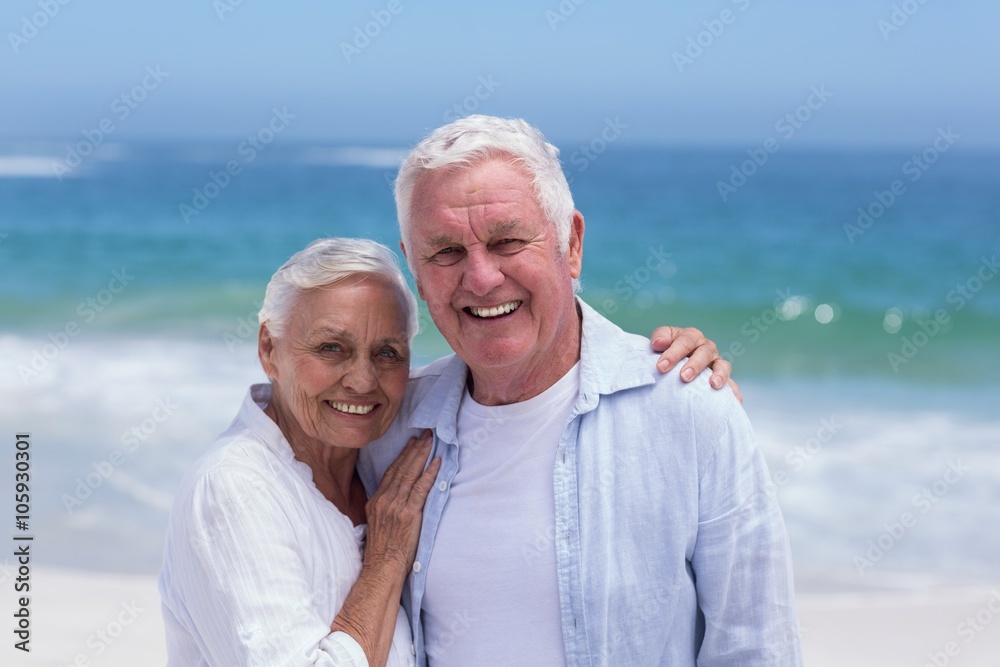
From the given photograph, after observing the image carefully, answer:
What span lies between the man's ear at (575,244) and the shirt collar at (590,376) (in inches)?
5.0

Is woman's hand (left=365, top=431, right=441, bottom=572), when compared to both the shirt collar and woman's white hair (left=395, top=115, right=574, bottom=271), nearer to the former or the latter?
the shirt collar

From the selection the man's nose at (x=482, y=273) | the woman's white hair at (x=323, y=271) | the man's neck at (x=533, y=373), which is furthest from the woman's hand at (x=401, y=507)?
the man's nose at (x=482, y=273)

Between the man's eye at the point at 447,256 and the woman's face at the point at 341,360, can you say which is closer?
the man's eye at the point at 447,256

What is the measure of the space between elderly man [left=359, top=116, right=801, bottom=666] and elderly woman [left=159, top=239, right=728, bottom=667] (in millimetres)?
117

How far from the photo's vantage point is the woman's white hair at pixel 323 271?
8.34 ft

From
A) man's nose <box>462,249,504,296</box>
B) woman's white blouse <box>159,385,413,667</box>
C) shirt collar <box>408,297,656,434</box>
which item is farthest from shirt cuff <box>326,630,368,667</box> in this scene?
man's nose <box>462,249,504,296</box>

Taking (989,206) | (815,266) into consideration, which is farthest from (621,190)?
(815,266)

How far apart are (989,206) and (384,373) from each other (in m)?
20.4

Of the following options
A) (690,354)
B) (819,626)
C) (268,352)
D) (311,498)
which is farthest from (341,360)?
(819,626)

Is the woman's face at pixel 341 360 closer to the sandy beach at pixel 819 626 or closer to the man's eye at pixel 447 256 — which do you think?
the man's eye at pixel 447 256

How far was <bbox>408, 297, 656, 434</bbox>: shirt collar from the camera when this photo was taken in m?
2.47

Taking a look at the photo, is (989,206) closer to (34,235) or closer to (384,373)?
(34,235)

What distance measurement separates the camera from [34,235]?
17.0m

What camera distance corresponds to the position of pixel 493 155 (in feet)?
7.86
